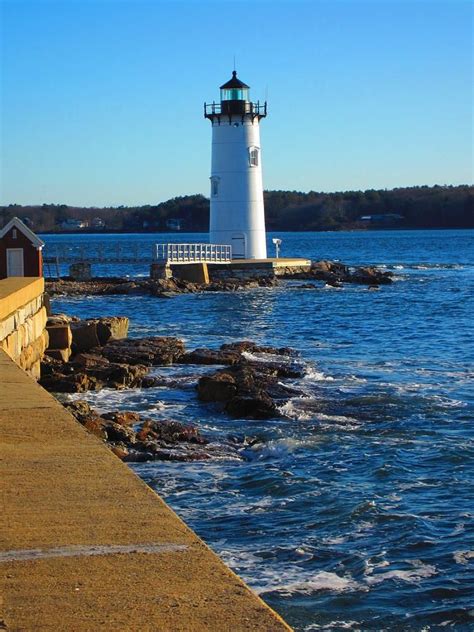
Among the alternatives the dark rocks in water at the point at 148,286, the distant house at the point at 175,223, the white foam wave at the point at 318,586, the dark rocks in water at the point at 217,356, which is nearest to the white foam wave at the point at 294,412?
the dark rocks in water at the point at 217,356

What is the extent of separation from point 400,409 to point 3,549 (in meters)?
10.9

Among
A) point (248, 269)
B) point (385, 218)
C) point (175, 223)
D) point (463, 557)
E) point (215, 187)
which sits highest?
point (215, 187)

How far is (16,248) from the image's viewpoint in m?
26.1

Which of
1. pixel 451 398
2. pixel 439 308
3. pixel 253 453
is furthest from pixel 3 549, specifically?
pixel 439 308

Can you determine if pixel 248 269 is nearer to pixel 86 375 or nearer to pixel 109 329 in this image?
pixel 109 329

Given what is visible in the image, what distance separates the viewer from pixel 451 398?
1623 cm

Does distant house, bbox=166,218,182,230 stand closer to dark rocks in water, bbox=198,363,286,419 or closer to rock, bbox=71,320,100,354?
rock, bbox=71,320,100,354

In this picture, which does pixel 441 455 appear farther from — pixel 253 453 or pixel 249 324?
pixel 249 324

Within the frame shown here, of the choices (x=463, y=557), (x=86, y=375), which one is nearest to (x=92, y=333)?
(x=86, y=375)

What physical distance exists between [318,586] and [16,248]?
19.7m

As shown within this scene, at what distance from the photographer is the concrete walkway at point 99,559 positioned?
13.3 feet

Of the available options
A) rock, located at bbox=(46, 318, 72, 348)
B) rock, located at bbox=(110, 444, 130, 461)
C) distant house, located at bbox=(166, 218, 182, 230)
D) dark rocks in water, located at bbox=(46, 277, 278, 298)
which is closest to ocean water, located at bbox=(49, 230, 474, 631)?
rock, located at bbox=(110, 444, 130, 461)

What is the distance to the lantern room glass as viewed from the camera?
46125 mm

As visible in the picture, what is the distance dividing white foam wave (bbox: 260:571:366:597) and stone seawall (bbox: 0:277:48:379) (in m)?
6.12
